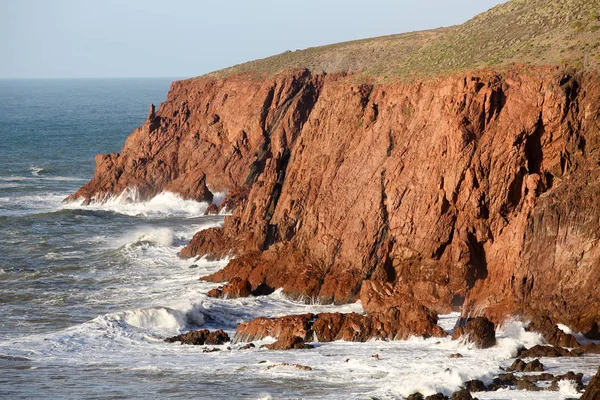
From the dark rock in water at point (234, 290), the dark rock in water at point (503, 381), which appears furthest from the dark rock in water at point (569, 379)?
the dark rock in water at point (234, 290)

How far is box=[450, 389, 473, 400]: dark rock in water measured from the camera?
29.3 meters

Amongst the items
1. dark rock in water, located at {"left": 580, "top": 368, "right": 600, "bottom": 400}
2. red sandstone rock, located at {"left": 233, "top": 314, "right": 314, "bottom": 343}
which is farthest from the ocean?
dark rock in water, located at {"left": 580, "top": 368, "right": 600, "bottom": 400}

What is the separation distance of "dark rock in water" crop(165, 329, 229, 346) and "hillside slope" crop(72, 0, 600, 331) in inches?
239

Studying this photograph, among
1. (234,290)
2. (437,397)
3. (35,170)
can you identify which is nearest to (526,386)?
(437,397)

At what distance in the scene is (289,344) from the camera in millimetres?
37219

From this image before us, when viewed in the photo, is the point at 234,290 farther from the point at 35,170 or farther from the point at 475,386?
the point at 35,170

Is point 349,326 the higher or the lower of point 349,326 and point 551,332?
the lower

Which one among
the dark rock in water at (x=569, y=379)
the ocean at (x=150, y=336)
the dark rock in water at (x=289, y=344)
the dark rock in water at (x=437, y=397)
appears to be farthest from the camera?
the dark rock in water at (x=289, y=344)

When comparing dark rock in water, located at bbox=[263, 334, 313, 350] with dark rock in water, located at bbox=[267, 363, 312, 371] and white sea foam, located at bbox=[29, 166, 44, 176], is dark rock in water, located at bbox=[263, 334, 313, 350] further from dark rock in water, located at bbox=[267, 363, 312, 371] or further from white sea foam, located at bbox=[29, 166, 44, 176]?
white sea foam, located at bbox=[29, 166, 44, 176]

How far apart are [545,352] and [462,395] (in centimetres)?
575

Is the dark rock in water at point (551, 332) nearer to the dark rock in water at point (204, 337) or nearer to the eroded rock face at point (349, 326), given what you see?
the eroded rock face at point (349, 326)

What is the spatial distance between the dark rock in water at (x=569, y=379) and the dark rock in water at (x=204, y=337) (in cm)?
1319

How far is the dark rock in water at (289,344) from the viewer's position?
3712 cm

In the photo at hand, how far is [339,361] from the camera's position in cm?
3475
